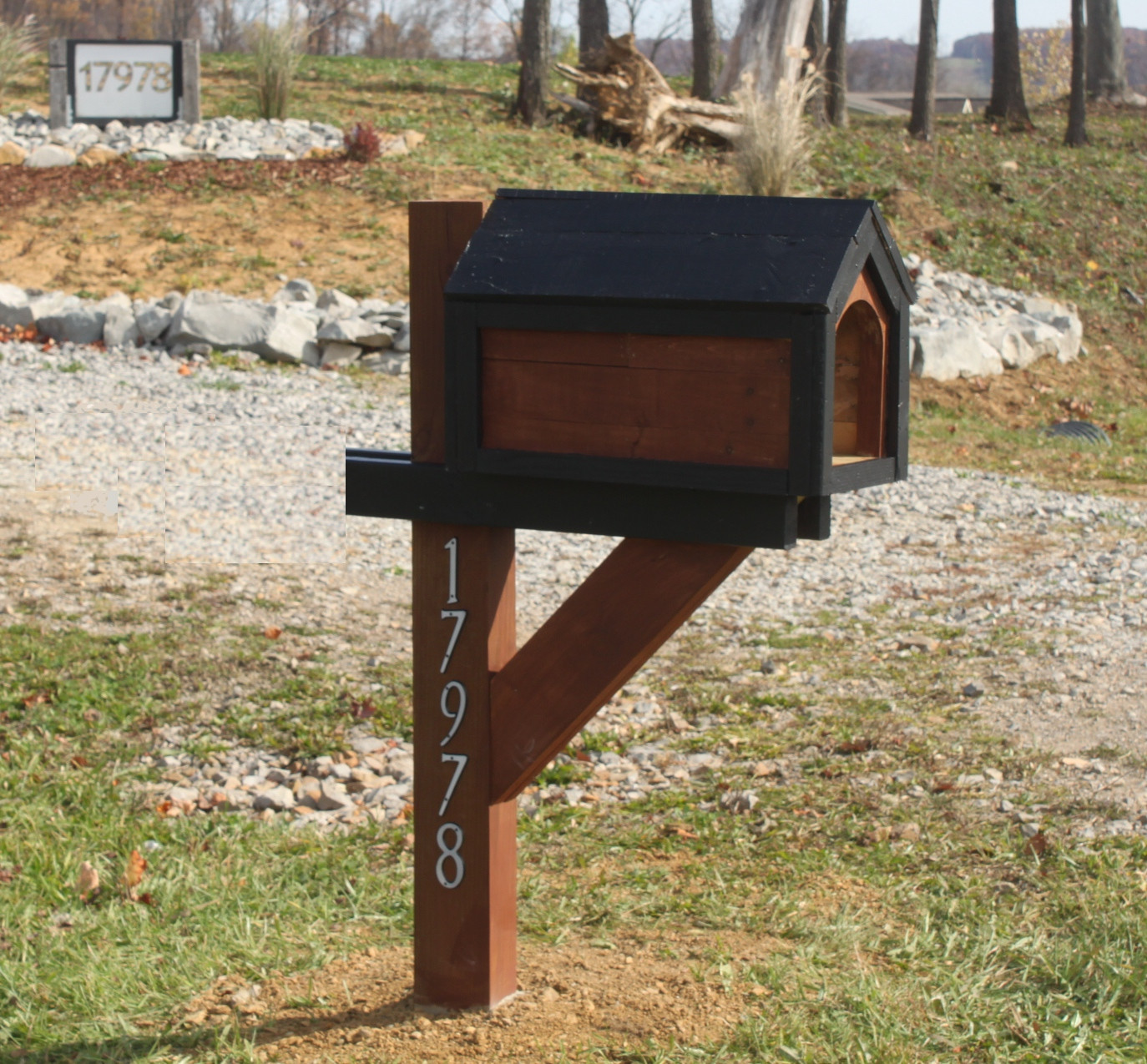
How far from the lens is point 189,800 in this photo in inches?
160

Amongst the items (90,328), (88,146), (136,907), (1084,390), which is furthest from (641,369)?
(88,146)

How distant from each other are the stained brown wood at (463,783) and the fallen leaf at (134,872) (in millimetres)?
1155

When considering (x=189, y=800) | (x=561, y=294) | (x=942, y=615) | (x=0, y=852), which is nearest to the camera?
(x=561, y=294)

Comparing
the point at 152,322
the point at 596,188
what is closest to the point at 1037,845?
the point at 152,322

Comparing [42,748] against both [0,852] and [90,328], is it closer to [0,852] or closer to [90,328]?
[0,852]

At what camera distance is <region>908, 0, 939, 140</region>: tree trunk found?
20016 millimetres

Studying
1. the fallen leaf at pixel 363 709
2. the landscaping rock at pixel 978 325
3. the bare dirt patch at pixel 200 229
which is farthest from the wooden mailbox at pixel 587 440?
the bare dirt patch at pixel 200 229

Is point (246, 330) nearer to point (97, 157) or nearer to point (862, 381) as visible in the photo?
point (97, 157)

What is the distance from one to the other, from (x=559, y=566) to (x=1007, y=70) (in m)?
18.5

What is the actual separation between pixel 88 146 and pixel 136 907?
1415 centimetres

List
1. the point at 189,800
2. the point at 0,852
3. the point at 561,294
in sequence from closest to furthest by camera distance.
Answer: the point at 561,294 < the point at 0,852 < the point at 189,800

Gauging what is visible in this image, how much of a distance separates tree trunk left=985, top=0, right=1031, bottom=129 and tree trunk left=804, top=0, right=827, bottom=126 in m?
2.95

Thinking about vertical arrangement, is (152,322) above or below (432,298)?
below

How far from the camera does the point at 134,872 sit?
347 cm
